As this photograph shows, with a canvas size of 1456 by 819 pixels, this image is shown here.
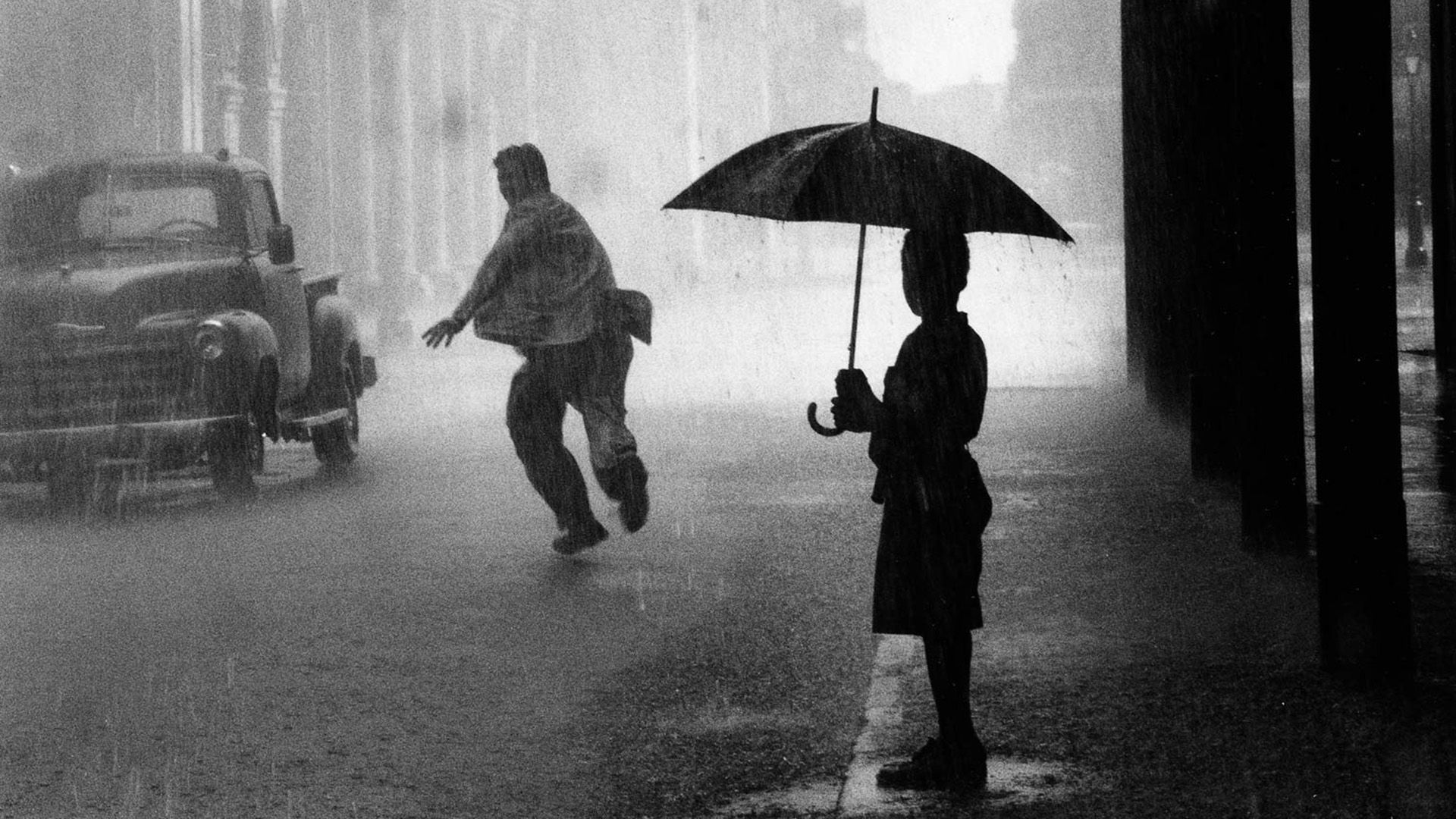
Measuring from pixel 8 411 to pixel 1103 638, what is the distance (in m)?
7.53

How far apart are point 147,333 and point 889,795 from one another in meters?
8.47

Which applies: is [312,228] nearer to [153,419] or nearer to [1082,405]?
[1082,405]

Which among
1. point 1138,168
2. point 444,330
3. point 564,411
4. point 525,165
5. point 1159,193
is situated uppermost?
point 1138,168

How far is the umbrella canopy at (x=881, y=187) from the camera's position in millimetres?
5410

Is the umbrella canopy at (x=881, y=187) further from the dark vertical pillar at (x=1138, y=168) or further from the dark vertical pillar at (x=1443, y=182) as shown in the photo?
the dark vertical pillar at (x=1443, y=182)

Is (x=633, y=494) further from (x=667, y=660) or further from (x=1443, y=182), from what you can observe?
(x=1443, y=182)

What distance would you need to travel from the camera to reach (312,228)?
1468 inches

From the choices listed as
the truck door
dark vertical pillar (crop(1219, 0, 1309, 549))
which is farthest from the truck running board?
dark vertical pillar (crop(1219, 0, 1309, 549))

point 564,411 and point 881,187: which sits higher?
point 881,187

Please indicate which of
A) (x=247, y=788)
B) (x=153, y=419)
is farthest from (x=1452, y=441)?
(x=247, y=788)

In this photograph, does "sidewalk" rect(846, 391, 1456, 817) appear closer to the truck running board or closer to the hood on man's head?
the hood on man's head

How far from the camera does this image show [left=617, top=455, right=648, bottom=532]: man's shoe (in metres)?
10.3

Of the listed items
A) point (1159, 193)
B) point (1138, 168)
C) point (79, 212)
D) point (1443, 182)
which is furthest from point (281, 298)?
point (1443, 182)

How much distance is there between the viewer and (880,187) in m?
5.44
